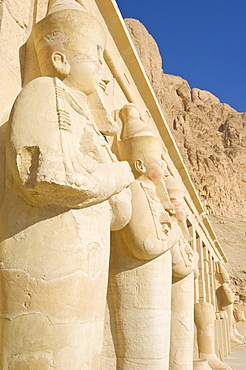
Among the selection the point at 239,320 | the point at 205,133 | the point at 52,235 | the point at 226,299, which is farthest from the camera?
the point at 205,133

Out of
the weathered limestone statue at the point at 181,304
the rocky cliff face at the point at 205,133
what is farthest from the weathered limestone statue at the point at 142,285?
the rocky cliff face at the point at 205,133

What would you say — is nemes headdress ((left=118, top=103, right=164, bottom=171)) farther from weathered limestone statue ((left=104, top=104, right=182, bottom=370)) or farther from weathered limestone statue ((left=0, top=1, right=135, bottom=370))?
weathered limestone statue ((left=0, top=1, right=135, bottom=370))

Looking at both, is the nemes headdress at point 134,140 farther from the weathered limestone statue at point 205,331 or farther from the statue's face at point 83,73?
the weathered limestone statue at point 205,331

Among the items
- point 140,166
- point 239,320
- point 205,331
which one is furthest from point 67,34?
point 239,320

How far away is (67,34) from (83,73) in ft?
0.84

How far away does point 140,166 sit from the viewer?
318cm

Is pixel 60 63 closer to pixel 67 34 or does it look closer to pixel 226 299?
pixel 67 34

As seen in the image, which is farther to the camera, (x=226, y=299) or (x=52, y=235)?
(x=226, y=299)

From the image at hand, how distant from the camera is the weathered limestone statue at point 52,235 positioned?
167 centimetres

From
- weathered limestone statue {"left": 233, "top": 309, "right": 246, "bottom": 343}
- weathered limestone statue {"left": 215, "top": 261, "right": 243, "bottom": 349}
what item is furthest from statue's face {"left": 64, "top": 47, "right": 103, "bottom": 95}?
weathered limestone statue {"left": 233, "top": 309, "right": 246, "bottom": 343}

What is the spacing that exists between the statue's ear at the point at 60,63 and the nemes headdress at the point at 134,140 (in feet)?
3.69

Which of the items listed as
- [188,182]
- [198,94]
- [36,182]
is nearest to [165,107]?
[198,94]

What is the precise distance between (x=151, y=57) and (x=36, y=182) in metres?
36.7

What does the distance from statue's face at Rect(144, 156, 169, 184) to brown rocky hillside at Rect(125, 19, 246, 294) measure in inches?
785
